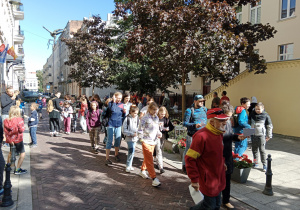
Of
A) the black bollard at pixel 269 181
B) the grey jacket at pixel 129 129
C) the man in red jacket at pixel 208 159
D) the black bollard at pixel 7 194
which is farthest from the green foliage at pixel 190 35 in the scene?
the black bollard at pixel 7 194

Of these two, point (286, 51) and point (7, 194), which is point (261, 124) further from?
point (286, 51)

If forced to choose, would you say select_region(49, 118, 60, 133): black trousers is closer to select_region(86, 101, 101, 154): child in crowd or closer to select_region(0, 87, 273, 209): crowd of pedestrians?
select_region(0, 87, 273, 209): crowd of pedestrians

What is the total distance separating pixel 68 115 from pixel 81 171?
575 cm

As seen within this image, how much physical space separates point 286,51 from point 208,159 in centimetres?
1450

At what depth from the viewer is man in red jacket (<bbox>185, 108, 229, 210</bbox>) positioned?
2.88 metres

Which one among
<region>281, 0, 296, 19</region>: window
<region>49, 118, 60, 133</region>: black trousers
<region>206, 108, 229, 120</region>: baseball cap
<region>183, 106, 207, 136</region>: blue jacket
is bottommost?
<region>49, 118, 60, 133</region>: black trousers

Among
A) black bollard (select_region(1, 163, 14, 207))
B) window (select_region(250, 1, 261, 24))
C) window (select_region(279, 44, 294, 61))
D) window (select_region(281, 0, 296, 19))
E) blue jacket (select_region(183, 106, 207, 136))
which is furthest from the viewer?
window (select_region(250, 1, 261, 24))

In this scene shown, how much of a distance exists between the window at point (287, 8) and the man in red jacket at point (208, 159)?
14375 millimetres

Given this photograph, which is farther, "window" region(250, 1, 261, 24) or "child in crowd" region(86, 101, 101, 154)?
"window" region(250, 1, 261, 24)

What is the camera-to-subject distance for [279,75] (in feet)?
35.1

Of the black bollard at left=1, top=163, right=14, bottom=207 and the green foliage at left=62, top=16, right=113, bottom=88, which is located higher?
the green foliage at left=62, top=16, right=113, bottom=88

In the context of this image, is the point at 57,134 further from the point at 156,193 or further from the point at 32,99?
the point at 32,99

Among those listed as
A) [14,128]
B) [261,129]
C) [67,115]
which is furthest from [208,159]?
[67,115]

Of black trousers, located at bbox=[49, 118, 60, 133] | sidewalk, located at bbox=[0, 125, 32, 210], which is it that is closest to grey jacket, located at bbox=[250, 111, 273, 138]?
sidewalk, located at bbox=[0, 125, 32, 210]
